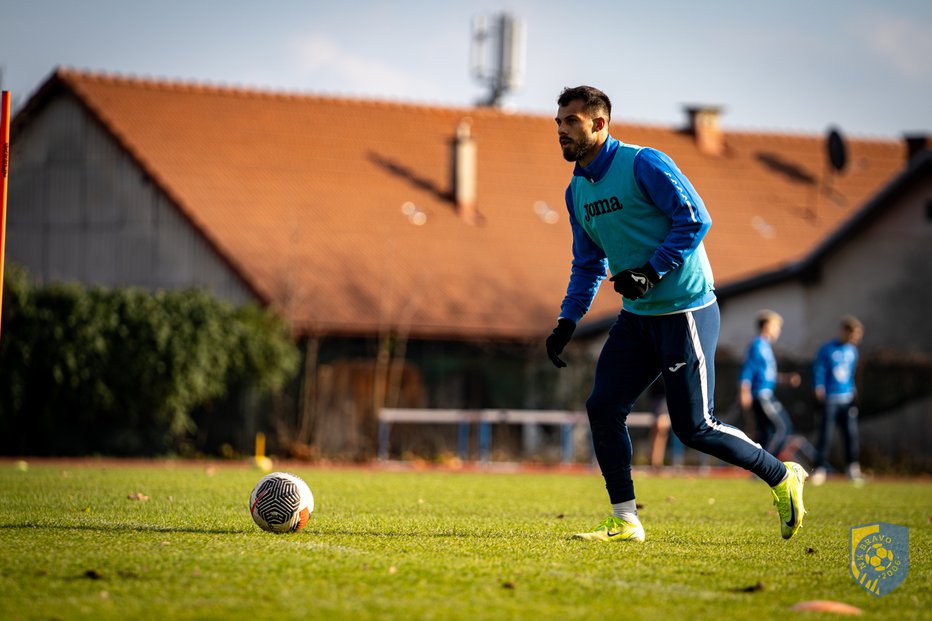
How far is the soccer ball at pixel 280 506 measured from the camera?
7.98m

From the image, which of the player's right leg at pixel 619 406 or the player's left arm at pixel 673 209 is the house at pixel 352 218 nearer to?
the player's right leg at pixel 619 406

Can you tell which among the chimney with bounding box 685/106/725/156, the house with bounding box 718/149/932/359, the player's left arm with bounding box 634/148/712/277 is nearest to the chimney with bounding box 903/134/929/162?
the chimney with bounding box 685/106/725/156

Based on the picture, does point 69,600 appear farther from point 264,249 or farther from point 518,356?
point 264,249

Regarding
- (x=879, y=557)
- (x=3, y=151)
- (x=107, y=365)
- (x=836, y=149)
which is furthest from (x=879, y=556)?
(x=836, y=149)

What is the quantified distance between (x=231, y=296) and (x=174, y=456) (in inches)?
243

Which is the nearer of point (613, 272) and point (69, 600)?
point (69, 600)

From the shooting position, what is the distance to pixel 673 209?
7.69 m

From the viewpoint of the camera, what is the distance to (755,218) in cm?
3716

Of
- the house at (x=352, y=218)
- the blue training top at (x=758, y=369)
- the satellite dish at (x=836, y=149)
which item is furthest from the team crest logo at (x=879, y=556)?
the satellite dish at (x=836, y=149)

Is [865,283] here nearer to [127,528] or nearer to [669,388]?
[669,388]

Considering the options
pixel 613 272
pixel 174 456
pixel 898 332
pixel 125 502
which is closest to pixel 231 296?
pixel 174 456

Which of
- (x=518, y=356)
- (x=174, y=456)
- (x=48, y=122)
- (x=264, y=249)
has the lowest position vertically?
(x=174, y=456)

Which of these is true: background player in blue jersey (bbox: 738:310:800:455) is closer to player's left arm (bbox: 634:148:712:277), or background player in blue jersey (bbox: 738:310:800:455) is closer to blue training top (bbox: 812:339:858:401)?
blue training top (bbox: 812:339:858:401)

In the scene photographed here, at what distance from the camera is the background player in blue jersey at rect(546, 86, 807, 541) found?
25.4 ft
